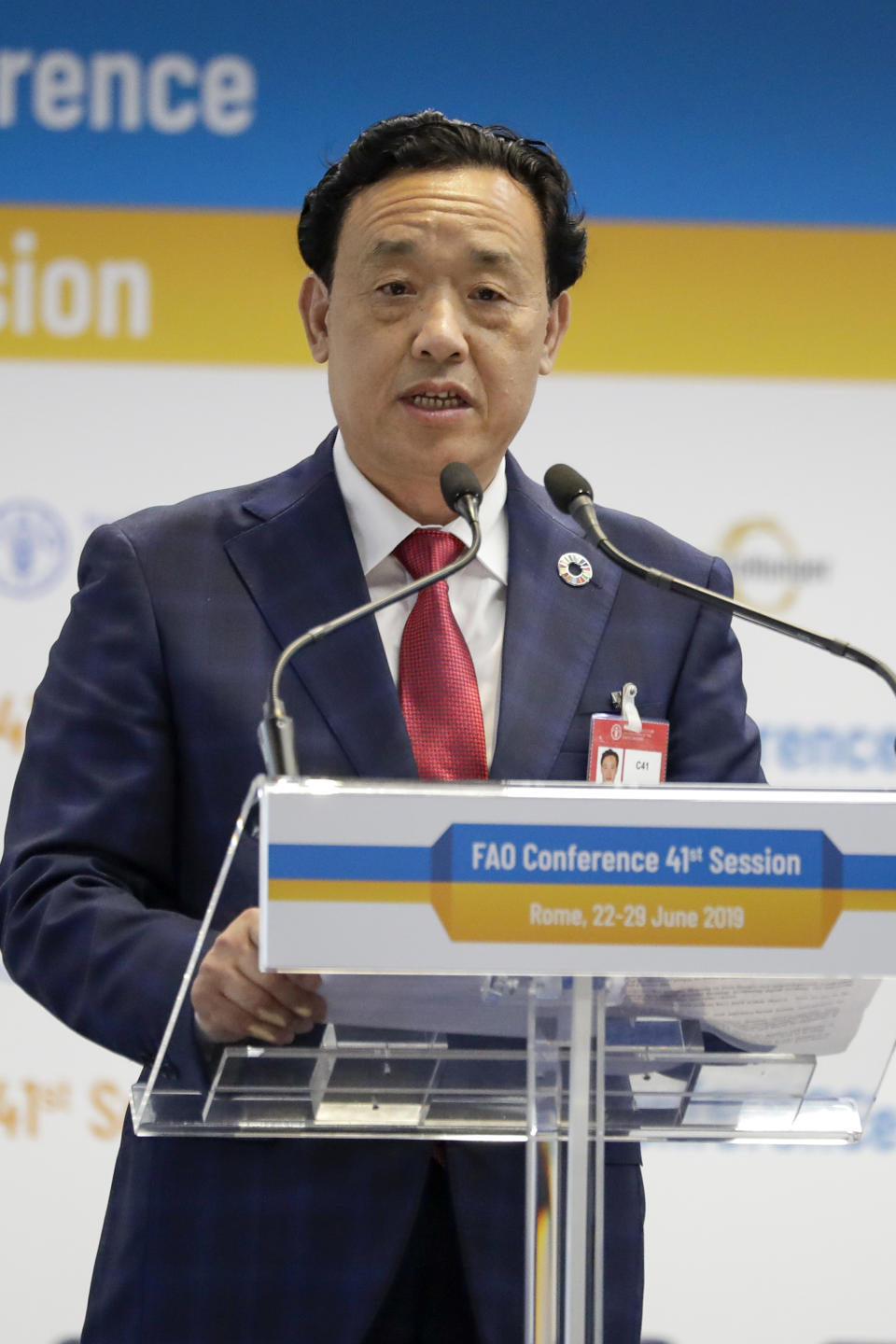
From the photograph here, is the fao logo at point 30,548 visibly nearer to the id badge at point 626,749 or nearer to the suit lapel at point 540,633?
the suit lapel at point 540,633

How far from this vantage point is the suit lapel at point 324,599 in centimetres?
175

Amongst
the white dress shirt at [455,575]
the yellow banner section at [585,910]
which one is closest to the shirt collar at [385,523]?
the white dress shirt at [455,575]

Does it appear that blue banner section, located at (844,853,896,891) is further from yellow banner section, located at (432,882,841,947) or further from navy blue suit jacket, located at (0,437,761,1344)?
navy blue suit jacket, located at (0,437,761,1344)

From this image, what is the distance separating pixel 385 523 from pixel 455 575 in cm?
10

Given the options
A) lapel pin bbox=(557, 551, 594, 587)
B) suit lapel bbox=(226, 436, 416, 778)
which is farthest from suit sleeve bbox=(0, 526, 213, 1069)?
lapel pin bbox=(557, 551, 594, 587)

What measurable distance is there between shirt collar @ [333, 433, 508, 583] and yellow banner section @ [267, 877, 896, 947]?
0.84m

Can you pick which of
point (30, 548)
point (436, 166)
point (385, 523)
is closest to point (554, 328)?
point (436, 166)

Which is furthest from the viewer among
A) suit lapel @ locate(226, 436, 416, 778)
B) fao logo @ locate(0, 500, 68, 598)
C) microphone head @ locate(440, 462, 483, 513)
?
fao logo @ locate(0, 500, 68, 598)

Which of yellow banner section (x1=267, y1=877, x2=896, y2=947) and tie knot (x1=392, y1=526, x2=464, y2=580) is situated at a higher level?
tie knot (x1=392, y1=526, x2=464, y2=580)

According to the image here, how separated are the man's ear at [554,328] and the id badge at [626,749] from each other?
520 mm

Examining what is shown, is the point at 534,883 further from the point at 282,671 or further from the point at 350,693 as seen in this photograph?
the point at 350,693

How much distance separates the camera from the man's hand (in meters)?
1.23

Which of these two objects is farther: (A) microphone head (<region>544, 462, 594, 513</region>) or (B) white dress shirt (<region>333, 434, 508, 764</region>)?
(B) white dress shirt (<region>333, 434, 508, 764</region>)

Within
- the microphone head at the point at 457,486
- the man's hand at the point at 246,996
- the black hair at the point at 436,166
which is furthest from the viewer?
the black hair at the point at 436,166
